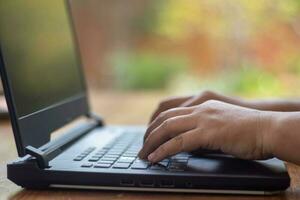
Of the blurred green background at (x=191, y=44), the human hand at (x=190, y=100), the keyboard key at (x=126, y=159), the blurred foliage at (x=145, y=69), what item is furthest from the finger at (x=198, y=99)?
the blurred foliage at (x=145, y=69)

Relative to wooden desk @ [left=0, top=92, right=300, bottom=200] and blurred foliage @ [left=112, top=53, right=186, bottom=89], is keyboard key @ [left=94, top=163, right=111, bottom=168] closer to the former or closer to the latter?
wooden desk @ [left=0, top=92, right=300, bottom=200]

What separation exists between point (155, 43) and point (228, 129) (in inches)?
174

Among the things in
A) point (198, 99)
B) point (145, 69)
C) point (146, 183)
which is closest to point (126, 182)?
point (146, 183)

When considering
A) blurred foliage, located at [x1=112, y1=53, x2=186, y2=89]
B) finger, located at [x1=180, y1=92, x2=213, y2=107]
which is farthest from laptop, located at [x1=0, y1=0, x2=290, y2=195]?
blurred foliage, located at [x1=112, y1=53, x2=186, y2=89]

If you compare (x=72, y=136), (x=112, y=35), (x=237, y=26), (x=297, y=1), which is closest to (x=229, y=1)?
(x=237, y=26)

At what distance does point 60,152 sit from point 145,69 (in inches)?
167

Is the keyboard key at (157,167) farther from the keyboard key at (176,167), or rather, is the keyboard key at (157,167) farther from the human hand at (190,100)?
the human hand at (190,100)

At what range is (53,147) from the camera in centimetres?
71

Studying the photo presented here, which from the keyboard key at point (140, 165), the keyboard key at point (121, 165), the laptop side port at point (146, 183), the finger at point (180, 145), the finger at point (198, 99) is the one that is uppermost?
the finger at point (180, 145)

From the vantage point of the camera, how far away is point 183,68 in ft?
15.9

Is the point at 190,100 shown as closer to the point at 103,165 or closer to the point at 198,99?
the point at 198,99

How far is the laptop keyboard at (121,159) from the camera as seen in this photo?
2.05ft

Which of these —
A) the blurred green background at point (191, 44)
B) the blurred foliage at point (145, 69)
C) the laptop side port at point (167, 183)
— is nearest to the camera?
the laptop side port at point (167, 183)

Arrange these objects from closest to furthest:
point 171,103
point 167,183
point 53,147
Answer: point 167,183, point 53,147, point 171,103
